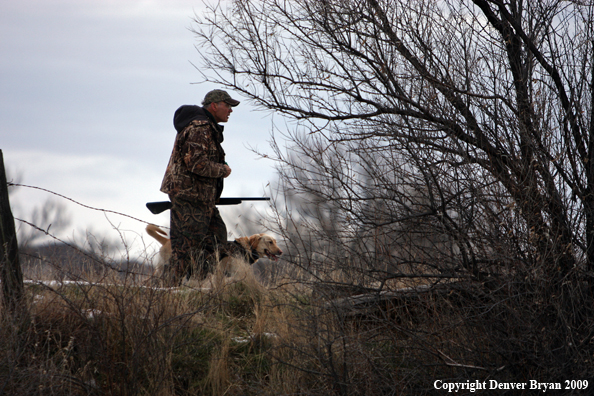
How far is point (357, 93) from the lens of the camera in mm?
4660

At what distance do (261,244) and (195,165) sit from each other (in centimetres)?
168

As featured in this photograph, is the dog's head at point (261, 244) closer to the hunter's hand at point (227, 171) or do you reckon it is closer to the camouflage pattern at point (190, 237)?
the camouflage pattern at point (190, 237)

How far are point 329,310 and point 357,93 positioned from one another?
6.40ft

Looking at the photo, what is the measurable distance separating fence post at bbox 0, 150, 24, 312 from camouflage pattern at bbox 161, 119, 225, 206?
2019mm

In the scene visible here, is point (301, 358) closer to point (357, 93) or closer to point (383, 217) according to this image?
point (383, 217)

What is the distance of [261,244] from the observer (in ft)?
23.2

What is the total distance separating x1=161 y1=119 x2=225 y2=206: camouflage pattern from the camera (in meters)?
5.89

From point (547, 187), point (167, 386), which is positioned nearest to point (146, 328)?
point (167, 386)

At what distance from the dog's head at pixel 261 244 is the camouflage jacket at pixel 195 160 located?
1111mm

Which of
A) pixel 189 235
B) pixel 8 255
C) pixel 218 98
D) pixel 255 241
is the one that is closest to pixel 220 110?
pixel 218 98

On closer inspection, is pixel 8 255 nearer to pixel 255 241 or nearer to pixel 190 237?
pixel 190 237

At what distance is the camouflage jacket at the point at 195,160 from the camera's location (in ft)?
19.4

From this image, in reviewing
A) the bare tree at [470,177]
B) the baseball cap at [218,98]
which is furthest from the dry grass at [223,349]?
the baseball cap at [218,98]

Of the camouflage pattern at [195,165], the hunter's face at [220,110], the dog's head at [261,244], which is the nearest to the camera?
the camouflage pattern at [195,165]
